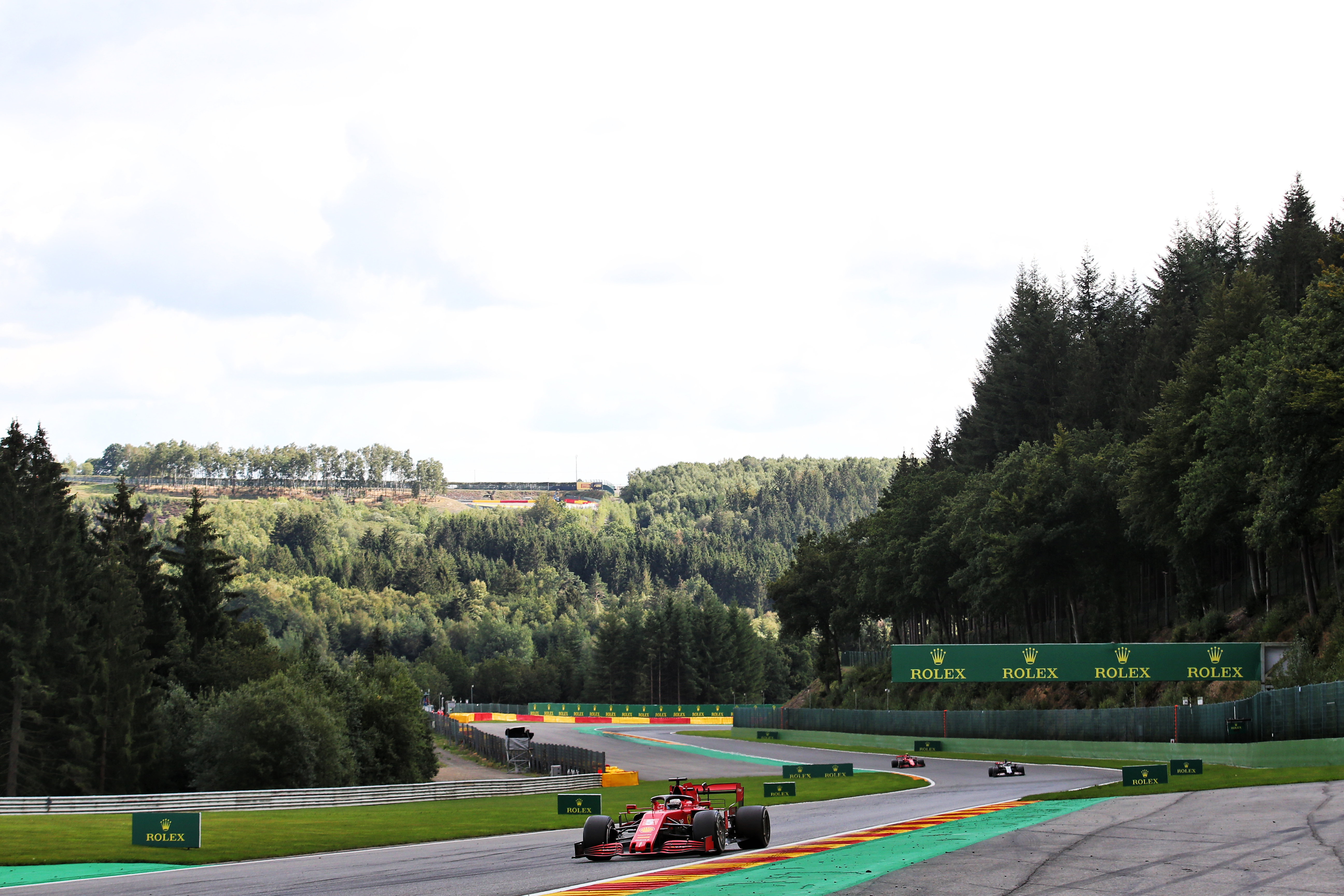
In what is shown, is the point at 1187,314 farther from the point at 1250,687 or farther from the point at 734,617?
the point at 734,617

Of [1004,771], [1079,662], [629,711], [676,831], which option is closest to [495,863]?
[676,831]

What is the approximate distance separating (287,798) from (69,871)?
82.7 feet

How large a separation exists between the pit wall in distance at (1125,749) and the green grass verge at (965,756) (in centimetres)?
25

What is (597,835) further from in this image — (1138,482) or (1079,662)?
(1138,482)

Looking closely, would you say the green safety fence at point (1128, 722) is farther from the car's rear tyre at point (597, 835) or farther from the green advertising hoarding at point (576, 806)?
the car's rear tyre at point (597, 835)

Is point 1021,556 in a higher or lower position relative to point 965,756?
higher

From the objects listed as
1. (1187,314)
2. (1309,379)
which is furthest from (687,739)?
(1309,379)

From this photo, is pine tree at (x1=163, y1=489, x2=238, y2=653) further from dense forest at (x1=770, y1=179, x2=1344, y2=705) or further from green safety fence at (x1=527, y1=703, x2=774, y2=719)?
green safety fence at (x1=527, y1=703, x2=774, y2=719)

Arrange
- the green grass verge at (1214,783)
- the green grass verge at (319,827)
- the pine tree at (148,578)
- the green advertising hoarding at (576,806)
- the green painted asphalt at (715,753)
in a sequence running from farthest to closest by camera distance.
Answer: the pine tree at (148,578) → the green painted asphalt at (715,753) → the green advertising hoarding at (576,806) → the green grass verge at (1214,783) → the green grass verge at (319,827)

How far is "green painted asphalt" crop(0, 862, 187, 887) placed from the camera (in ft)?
73.0

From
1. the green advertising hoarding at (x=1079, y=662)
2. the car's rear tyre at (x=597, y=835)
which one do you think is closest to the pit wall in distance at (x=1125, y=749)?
the green advertising hoarding at (x=1079, y=662)

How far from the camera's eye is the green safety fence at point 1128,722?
40.9 metres

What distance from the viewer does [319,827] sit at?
121 ft

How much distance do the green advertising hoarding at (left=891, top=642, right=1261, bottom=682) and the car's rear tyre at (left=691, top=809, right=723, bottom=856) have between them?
4140 cm
